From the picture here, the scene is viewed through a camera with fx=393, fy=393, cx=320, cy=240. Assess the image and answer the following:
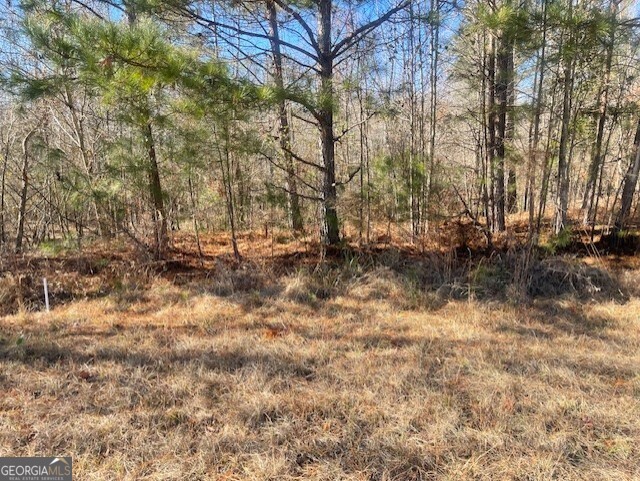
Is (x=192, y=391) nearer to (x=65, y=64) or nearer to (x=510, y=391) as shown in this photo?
(x=510, y=391)

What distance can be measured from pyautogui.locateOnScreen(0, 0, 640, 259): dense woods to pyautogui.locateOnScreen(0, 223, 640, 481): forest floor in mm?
772

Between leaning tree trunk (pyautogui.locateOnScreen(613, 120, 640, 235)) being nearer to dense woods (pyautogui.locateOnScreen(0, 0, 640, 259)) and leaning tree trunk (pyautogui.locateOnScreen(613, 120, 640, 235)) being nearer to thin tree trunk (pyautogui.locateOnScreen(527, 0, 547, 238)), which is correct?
dense woods (pyautogui.locateOnScreen(0, 0, 640, 259))

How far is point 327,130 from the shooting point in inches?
180

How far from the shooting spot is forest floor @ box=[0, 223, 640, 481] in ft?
5.66

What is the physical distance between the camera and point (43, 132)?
5969 millimetres

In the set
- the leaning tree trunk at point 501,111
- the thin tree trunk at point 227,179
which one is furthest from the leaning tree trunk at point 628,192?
the thin tree trunk at point 227,179

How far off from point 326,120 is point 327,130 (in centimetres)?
12

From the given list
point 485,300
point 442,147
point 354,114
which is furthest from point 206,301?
point 442,147

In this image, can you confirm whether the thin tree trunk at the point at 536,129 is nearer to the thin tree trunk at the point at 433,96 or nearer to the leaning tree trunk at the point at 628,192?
the thin tree trunk at the point at 433,96

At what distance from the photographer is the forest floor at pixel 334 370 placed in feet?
5.66

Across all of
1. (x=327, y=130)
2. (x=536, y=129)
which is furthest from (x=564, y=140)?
(x=327, y=130)

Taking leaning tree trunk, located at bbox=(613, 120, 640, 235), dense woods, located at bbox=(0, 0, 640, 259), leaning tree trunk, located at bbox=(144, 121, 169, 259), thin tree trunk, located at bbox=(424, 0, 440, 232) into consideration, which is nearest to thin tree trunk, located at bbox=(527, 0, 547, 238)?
dense woods, located at bbox=(0, 0, 640, 259)

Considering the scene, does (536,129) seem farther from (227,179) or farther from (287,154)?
Answer: (227,179)

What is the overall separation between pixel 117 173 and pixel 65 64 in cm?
161
